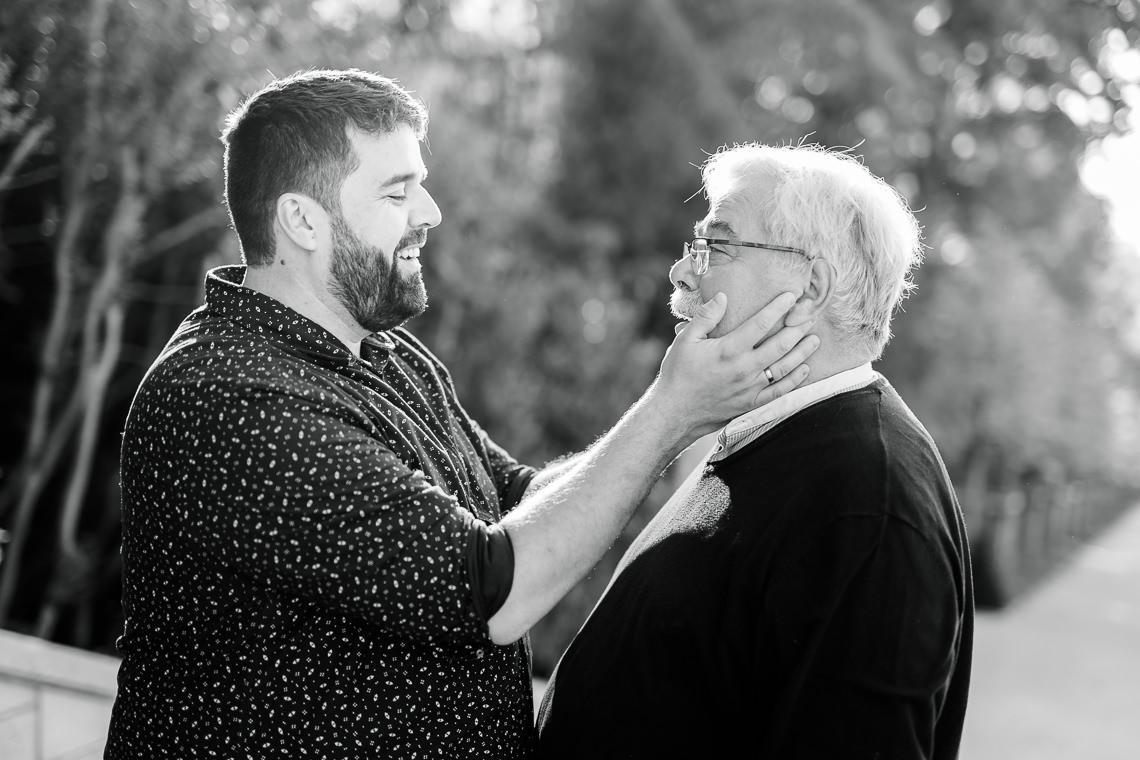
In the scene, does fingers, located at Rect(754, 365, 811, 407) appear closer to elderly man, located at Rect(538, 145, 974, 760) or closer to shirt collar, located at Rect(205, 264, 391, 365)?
elderly man, located at Rect(538, 145, 974, 760)

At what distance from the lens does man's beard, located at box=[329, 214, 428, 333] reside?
1928 mm

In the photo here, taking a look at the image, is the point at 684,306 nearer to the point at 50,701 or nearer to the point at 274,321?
the point at 274,321

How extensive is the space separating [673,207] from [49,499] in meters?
5.49

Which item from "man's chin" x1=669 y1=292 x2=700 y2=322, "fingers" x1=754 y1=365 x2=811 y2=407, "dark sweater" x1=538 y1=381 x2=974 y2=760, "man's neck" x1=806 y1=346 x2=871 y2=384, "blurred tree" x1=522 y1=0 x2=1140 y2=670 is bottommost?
"dark sweater" x1=538 y1=381 x2=974 y2=760

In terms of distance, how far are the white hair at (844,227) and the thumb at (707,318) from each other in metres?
0.17

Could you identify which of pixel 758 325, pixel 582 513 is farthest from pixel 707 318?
pixel 582 513

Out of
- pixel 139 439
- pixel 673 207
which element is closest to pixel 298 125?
pixel 139 439

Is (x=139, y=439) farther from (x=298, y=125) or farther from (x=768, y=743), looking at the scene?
(x=768, y=743)

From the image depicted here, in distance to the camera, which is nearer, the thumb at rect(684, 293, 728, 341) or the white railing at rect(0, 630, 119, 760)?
the thumb at rect(684, 293, 728, 341)

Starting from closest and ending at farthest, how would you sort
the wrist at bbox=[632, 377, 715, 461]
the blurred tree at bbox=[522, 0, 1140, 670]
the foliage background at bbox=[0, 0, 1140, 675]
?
the wrist at bbox=[632, 377, 715, 461]
the foliage background at bbox=[0, 0, 1140, 675]
the blurred tree at bbox=[522, 0, 1140, 670]

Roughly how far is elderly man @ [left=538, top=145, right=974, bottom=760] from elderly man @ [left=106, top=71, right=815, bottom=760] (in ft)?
0.43

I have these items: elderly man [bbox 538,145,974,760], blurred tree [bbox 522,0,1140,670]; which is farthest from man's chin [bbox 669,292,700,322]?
blurred tree [bbox 522,0,1140,670]

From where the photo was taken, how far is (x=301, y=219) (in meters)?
1.90

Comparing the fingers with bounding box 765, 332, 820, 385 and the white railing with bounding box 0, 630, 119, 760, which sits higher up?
the fingers with bounding box 765, 332, 820, 385
